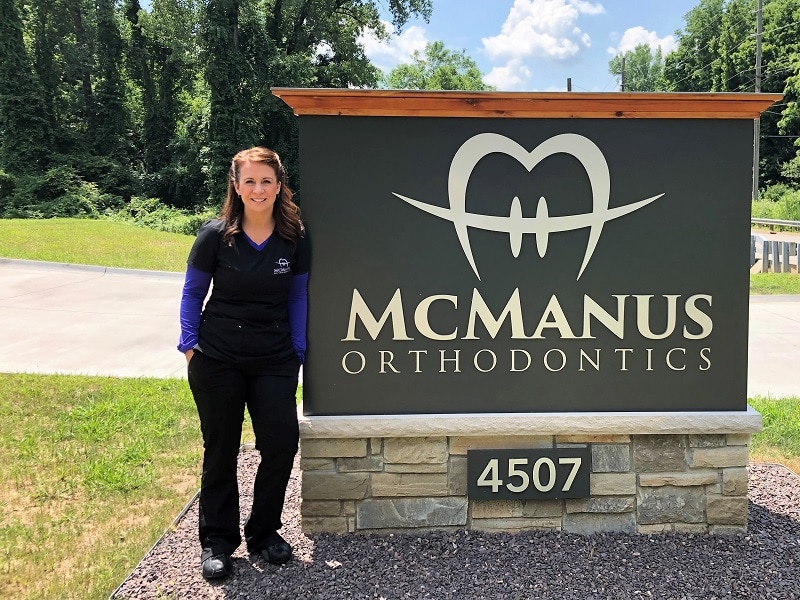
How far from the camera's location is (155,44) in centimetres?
2922

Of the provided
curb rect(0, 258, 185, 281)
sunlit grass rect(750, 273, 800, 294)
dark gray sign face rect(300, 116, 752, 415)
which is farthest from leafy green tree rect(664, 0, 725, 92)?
dark gray sign face rect(300, 116, 752, 415)

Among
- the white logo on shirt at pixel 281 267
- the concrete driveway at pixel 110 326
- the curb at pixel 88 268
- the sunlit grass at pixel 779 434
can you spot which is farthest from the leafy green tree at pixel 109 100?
the white logo on shirt at pixel 281 267

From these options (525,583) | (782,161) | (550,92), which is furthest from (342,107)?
(782,161)

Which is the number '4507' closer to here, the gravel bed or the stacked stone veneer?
the stacked stone veneer

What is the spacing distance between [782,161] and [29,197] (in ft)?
126

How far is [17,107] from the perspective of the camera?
2533cm

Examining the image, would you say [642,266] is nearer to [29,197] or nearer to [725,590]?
[725,590]

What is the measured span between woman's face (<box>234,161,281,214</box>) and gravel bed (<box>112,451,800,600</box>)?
1.48 m

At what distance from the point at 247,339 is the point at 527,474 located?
138cm

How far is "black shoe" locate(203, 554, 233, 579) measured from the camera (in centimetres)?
269

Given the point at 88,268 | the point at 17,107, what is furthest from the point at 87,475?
the point at 17,107

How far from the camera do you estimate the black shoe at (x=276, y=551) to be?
283 cm

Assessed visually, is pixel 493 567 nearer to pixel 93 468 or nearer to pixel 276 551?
pixel 276 551

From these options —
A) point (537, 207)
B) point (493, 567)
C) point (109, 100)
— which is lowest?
point (493, 567)
